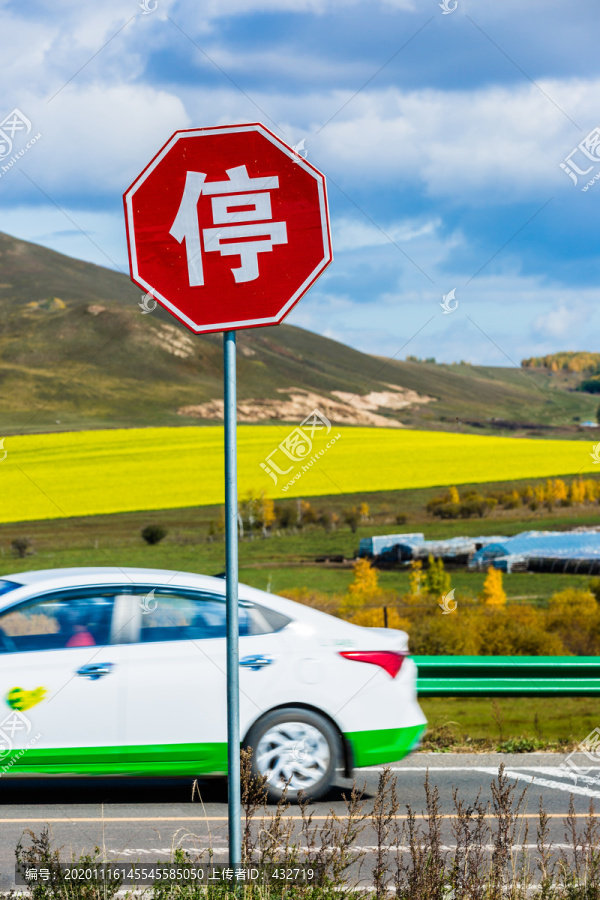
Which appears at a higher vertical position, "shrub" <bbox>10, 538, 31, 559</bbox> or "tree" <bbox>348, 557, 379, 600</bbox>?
"shrub" <bbox>10, 538, 31, 559</bbox>

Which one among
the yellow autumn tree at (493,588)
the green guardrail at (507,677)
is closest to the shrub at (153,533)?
the yellow autumn tree at (493,588)

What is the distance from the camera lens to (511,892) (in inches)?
148

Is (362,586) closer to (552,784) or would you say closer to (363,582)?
(363,582)

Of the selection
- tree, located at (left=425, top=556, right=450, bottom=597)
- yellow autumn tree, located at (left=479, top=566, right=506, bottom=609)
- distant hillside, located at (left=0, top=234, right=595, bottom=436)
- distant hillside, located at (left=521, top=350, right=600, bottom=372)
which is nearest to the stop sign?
yellow autumn tree, located at (left=479, top=566, right=506, bottom=609)

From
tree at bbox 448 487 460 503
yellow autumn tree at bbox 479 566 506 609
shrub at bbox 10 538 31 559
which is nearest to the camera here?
shrub at bbox 10 538 31 559

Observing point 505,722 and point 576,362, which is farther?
point 576,362

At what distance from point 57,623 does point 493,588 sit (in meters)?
35.9

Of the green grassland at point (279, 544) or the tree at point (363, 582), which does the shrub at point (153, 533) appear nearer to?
the green grassland at point (279, 544)

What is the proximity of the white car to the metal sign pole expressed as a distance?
2.33m

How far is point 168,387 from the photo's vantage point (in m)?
112

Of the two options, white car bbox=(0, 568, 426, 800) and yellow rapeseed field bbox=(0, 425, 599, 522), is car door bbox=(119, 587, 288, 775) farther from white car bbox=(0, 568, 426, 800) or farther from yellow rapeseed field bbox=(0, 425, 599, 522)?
yellow rapeseed field bbox=(0, 425, 599, 522)

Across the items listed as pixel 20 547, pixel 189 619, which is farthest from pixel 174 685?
pixel 20 547

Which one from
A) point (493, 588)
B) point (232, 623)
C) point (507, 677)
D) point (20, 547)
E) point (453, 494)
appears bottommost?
point (493, 588)

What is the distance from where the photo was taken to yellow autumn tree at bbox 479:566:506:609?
38.5 m
